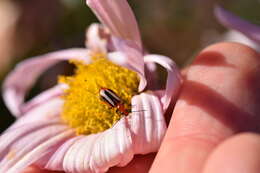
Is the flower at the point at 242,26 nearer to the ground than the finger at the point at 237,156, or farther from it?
nearer to the ground

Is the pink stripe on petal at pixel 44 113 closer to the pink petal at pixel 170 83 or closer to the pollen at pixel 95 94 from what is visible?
the pollen at pixel 95 94

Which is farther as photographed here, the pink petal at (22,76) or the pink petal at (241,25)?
the pink petal at (22,76)

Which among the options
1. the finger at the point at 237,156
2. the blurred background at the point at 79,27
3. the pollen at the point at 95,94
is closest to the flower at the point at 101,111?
the pollen at the point at 95,94

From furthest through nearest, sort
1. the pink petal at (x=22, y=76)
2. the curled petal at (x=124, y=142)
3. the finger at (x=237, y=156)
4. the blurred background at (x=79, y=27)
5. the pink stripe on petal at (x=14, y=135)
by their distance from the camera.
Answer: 1. the blurred background at (x=79, y=27)
2. the pink petal at (x=22, y=76)
3. the pink stripe on petal at (x=14, y=135)
4. the curled petal at (x=124, y=142)
5. the finger at (x=237, y=156)

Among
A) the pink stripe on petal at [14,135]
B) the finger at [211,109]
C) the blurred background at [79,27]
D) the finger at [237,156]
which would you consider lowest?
the blurred background at [79,27]

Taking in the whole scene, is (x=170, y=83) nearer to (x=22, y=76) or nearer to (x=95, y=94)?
(x=95, y=94)

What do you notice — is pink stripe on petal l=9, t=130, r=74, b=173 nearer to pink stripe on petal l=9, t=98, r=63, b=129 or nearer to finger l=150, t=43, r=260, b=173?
pink stripe on petal l=9, t=98, r=63, b=129

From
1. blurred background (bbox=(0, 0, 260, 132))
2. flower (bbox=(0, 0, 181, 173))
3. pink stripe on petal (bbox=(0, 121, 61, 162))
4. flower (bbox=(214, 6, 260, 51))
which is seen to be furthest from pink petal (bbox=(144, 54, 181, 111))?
blurred background (bbox=(0, 0, 260, 132))

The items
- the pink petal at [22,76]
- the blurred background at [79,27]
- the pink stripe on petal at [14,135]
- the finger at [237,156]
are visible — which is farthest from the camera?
the blurred background at [79,27]
